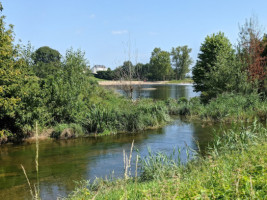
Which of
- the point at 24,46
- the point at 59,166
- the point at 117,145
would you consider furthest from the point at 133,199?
the point at 24,46

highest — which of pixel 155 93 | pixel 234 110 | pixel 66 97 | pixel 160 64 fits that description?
pixel 160 64

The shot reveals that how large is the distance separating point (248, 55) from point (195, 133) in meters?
10.5

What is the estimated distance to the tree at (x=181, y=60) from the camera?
112062mm

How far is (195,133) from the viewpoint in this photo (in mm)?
15008

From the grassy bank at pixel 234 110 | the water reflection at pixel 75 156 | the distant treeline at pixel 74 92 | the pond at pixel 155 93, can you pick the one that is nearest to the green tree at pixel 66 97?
the distant treeline at pixel 74 92

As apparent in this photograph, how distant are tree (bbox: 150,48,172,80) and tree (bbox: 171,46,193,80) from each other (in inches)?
128

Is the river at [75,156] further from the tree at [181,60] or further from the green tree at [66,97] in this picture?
the tree at [181,60]

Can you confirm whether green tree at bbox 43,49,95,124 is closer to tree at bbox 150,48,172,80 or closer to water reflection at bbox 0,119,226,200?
water reflection at bbox 0,119,226,200

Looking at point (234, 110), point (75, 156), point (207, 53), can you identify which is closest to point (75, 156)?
point (75, 156)

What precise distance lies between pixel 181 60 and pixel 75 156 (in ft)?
357

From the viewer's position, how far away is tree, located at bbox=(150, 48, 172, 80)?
384 ft

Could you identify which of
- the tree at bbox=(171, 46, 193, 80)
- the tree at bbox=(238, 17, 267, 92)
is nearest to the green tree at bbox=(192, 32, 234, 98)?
the tree at bbox=(238, 17, 267, 92)

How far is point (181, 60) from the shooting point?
384 ft

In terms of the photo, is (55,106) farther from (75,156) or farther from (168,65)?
(168,65)
